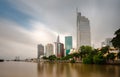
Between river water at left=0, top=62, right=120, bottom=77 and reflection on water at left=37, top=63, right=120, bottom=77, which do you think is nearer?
reflection on water at left=37, top=63, right=120, bottom=77

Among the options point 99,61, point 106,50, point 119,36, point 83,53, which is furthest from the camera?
point 83,53

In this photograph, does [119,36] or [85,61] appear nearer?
[119,36]

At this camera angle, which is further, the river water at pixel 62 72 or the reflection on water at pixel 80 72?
the river water at pixel 62 72

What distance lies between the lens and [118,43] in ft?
174

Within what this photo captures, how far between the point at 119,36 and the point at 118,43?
211 centimetres

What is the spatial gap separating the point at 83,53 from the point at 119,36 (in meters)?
68.7

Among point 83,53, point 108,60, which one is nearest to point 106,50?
point 108,60

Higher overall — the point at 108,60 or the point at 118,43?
the point at 118,43

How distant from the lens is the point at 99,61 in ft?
269

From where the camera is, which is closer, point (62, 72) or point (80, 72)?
point (80, 72)

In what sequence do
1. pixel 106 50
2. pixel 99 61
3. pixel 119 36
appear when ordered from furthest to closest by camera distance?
pixel 106 50
pixel 99 61
pixel 119 36

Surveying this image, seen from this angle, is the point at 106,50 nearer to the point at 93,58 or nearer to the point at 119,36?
the point at 93,58

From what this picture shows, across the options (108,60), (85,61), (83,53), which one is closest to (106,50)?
(108,60)

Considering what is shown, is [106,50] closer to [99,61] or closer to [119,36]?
[99,61]
